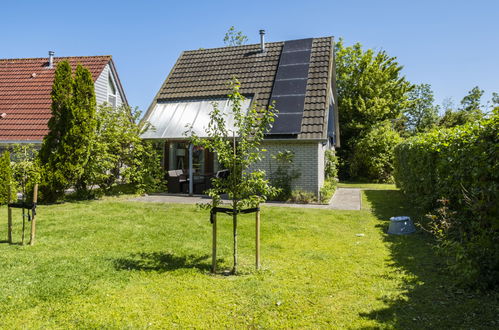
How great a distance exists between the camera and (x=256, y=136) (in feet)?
20.6

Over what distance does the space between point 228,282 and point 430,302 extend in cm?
299

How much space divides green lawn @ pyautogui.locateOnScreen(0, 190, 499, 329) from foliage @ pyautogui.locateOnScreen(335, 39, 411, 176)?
2182 cm

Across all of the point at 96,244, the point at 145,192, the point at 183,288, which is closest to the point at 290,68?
the point at 145,192

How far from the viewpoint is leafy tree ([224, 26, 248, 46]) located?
47906 millimetres

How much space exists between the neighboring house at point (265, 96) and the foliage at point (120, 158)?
1030 millimetres

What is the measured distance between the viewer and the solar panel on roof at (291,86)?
1529cm

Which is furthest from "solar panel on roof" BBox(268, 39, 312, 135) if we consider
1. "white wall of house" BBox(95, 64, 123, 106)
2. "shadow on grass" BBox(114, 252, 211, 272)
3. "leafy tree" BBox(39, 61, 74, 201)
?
"white wall of house" BBox(95, 64, 123, 106)

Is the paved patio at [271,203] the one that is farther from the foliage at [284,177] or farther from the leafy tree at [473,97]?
the leafy tree at [473,97]

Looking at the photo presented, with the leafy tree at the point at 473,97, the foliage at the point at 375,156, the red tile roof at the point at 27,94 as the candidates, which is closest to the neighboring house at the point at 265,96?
the red tile roof at the point at 27,94

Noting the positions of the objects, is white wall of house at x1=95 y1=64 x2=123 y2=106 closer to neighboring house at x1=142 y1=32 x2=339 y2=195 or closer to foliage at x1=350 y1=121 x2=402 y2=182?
neighboring house at x1=142 y1=32 x2=339 y2=195

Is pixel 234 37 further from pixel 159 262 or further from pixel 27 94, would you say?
pixel 159 262

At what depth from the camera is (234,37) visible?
48094mm

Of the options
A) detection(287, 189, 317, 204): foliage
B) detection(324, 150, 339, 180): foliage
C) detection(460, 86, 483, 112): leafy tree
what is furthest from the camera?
detection(460, 86, 483, 112): leafy tree

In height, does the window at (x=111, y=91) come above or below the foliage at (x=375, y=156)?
above
